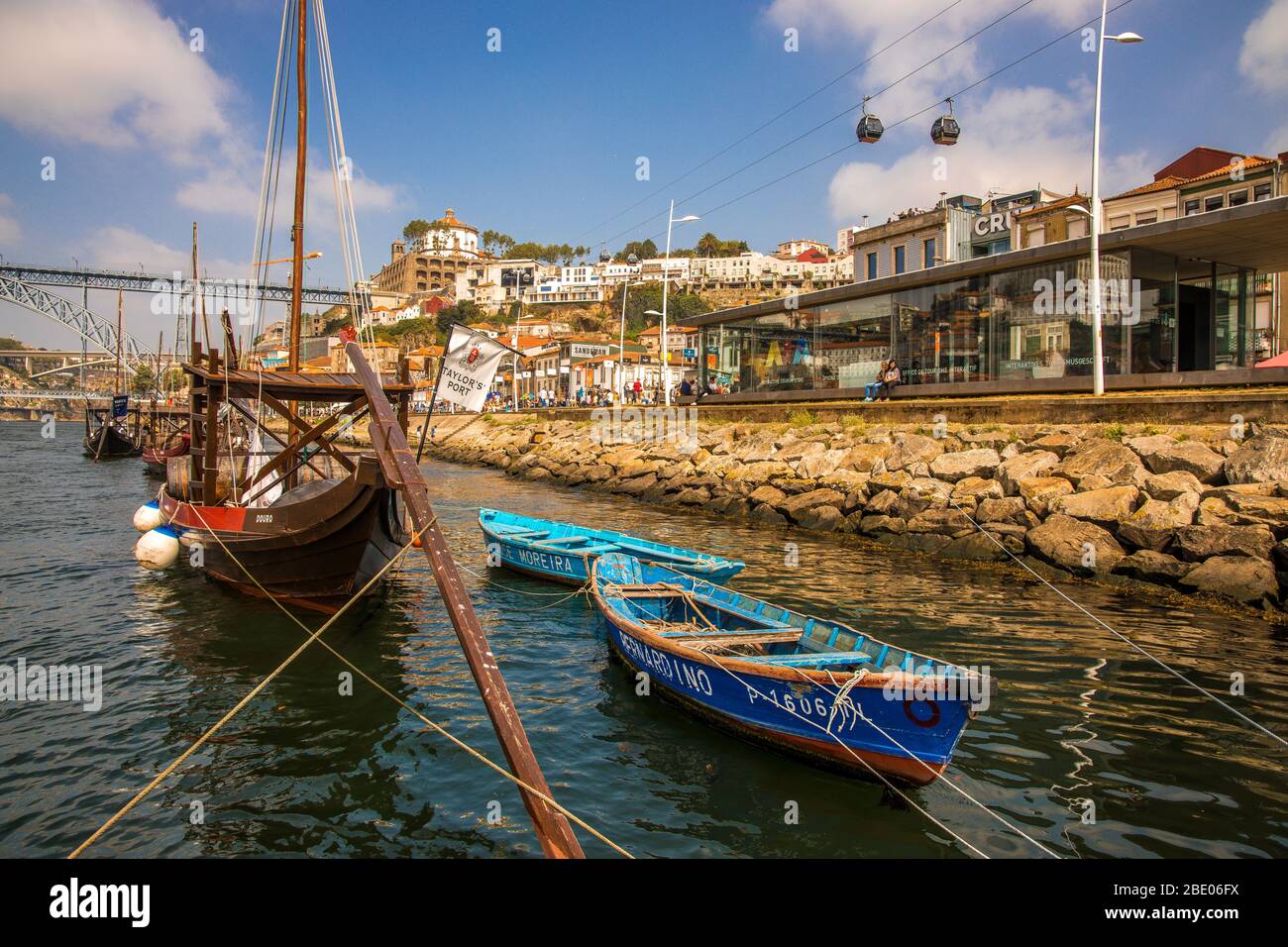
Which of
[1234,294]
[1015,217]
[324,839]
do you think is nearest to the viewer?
[324,839]

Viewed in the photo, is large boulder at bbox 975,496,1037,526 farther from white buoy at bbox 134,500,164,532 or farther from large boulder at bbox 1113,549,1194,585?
white buoy at bbox 134,500,164,532

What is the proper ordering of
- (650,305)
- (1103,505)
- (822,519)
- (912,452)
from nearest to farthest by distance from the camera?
(1103,505), (822,519), (912,452), (650,305)

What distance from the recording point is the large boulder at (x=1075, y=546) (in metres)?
15.8

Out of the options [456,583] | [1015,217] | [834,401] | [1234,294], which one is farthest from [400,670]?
[1015,217]

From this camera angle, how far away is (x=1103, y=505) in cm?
1678

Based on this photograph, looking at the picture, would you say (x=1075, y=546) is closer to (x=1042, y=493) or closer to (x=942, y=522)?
(x=1042, y=493)

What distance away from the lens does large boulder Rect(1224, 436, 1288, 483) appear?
51.4ft

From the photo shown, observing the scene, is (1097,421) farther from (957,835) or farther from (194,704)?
(194,704)

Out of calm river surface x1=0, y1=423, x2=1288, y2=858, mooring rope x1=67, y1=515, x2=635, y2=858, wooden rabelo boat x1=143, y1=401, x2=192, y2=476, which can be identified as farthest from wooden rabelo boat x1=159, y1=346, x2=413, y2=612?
wooden rabelo boat x1=143, y1=401, x2=192, y2=476

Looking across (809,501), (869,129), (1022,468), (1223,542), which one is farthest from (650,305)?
(1223,542)

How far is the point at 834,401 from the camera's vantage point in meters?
31.2

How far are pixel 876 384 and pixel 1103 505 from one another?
44.8 ft
